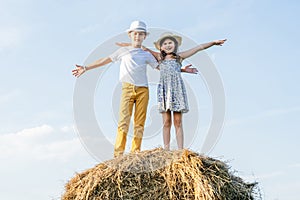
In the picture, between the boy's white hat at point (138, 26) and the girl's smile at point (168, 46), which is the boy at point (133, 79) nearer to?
the boy's white hat at point (138, 26)

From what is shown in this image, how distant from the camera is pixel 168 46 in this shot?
7633 millimetres

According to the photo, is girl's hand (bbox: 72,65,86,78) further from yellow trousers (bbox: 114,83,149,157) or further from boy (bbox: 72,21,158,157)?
yellow trousers (bbox: 114,83,149,157)

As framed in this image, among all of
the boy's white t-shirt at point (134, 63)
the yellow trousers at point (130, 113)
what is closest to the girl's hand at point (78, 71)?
the boy's white t-shirt at point (134, 63)

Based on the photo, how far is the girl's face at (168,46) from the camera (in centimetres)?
761

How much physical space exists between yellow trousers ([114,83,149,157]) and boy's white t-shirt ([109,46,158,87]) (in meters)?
0.10

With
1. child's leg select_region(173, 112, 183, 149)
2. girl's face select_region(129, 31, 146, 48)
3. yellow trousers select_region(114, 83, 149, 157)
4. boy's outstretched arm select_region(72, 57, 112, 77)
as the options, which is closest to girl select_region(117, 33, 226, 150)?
child's leg select_region(173, 112, 183, 149)

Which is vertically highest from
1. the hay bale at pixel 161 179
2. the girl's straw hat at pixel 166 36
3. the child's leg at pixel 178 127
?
the girl's straw hat at pixel 166 36

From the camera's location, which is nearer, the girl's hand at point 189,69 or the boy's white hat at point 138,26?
the boy's white hat at point 138,26

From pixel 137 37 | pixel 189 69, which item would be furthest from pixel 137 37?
pixel 189 69

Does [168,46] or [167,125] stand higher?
[168,46]

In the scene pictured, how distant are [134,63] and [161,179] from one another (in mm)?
1944

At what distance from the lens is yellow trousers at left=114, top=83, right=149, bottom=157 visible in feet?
22.8

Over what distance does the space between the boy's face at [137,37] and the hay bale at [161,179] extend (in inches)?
72.0

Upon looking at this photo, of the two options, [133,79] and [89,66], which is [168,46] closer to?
[133,79]
